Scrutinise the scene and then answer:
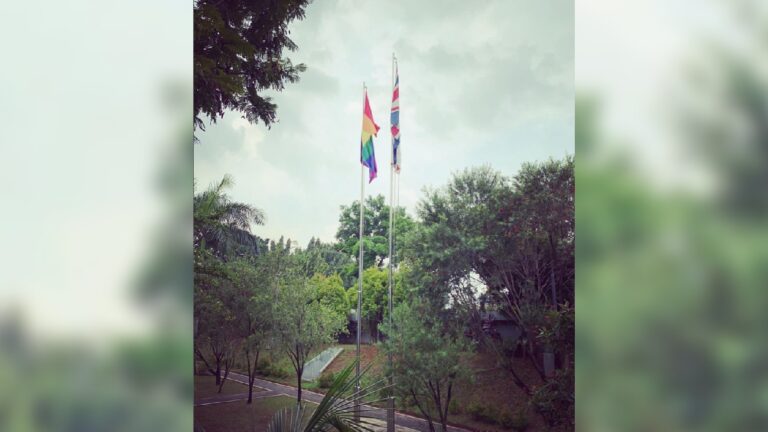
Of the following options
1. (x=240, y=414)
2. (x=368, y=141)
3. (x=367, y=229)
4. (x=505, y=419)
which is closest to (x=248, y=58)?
(x=368, y=141)

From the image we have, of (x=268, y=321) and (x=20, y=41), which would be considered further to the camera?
(x=268, y=321)

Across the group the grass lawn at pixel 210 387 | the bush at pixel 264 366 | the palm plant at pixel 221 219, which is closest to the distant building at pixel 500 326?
the bush at pixel 264 366

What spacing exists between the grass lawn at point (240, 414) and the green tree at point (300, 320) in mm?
283

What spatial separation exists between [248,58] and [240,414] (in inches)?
132

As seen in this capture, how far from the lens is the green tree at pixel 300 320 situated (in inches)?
205

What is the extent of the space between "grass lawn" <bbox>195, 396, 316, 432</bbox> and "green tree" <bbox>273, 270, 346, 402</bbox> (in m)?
0.28

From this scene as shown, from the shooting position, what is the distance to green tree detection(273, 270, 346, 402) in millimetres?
5203

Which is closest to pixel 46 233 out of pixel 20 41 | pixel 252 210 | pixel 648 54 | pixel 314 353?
pixel 20 41

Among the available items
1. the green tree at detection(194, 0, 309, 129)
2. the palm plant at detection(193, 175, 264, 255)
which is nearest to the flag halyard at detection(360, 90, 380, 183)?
the green tree at detection(194, 0, 309, 129)

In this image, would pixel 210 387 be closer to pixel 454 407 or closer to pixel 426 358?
pixel 426 358

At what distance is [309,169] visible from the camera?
5246mm

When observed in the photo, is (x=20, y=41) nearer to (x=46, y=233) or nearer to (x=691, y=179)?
(x=46, y=233)

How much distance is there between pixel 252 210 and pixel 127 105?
446cm

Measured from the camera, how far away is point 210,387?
16.3ft
